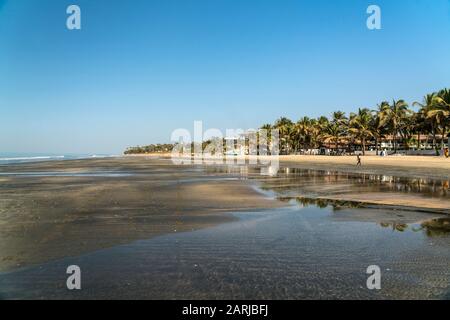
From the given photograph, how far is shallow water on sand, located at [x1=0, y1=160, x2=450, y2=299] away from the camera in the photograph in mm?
5762

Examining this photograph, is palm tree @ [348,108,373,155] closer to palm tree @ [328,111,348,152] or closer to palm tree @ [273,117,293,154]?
palm tree @ [328,111,348,152]

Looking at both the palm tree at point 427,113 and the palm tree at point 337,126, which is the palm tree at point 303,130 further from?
the palm tree at point 427,113

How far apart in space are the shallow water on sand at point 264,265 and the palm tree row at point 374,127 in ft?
198

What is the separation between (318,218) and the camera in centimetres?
1219

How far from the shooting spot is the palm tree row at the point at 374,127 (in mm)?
64438

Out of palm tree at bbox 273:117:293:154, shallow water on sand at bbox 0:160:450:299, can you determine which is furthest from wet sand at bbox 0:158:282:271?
palm tree at bbox 273:117:293:154

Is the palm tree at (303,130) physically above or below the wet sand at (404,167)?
above

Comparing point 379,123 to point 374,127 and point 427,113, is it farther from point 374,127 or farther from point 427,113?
point 427,113

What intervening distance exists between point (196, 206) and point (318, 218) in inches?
207

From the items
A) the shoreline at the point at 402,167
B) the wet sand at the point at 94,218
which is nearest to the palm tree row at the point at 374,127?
the shoreline at the point at 402,167

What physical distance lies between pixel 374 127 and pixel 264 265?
87092 mm

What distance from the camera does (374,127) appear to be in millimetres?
86188

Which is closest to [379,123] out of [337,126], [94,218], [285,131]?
[337,126]
